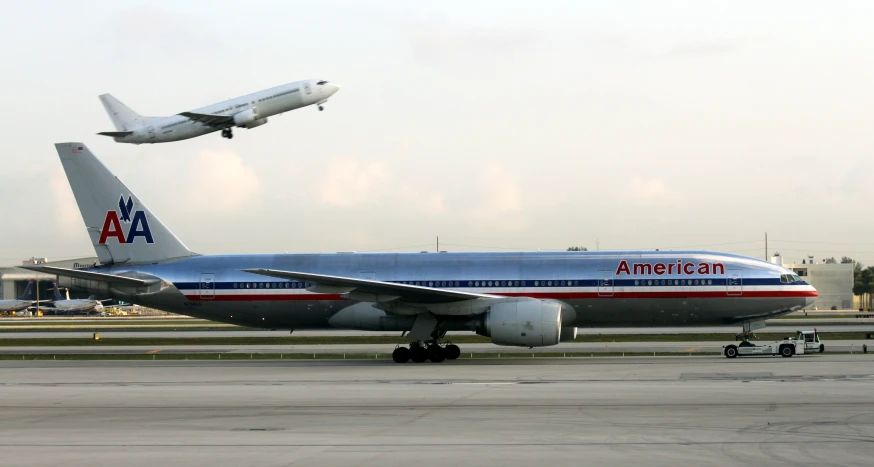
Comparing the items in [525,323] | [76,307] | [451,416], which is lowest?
[76,307]

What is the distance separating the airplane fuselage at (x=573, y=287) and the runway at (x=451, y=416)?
5.21 metres

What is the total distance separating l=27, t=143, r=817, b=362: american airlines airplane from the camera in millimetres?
33156

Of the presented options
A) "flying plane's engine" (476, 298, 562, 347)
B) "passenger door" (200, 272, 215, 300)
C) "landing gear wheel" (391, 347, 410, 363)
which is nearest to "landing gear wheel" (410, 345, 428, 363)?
"landing gear wheel" (391, 347, 410, 363)

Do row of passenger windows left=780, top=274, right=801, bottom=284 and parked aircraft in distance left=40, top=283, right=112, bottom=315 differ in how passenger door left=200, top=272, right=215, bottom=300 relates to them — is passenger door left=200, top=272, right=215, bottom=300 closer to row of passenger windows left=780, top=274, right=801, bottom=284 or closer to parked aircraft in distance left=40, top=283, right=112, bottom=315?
row of passenger windows left=780, top=274, right=801, bottom=284

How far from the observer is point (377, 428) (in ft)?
53.2

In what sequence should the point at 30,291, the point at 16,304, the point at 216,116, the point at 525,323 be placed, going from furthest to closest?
the point at 30,291 → the point at 16,304 → the point at 216,116 → the point at 525,323

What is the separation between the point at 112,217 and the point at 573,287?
19.4 meters

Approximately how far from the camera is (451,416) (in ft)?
58.2

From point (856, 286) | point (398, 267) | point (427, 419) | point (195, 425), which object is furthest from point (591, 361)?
point (856, 286)

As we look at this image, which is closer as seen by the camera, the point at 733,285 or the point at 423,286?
the point at 733,285

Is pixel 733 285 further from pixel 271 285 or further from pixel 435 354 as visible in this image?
pixel 271 285

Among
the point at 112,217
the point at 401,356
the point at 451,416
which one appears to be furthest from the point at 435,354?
the point at 451,416

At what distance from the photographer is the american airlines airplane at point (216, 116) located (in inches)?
1759

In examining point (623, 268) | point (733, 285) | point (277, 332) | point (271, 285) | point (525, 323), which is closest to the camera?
point (525, 323)
